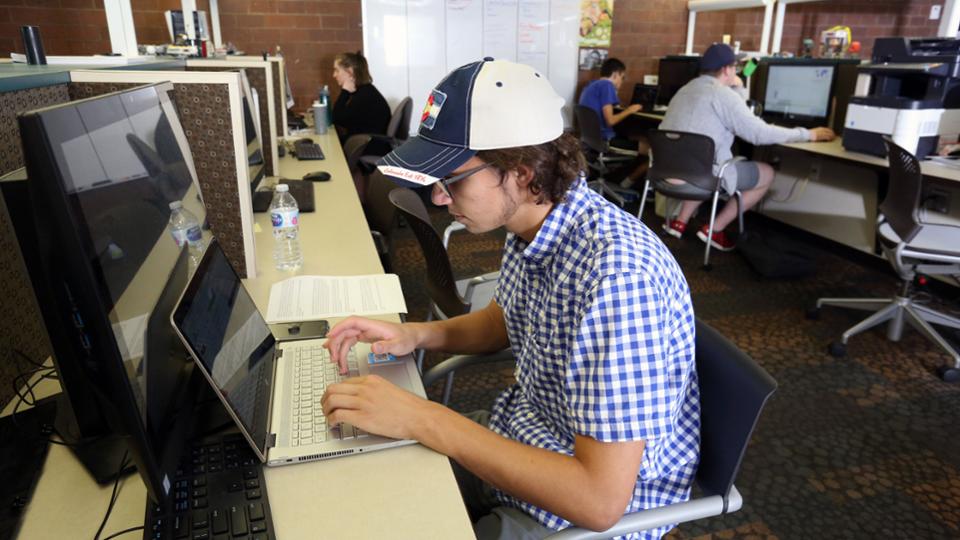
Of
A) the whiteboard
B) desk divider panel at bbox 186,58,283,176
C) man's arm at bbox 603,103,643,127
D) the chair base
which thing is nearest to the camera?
the chair base

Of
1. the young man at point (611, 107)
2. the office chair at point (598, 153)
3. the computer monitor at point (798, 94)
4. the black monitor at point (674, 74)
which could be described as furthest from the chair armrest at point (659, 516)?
the black monitor at point (674, 74)

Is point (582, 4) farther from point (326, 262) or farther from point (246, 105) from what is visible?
point (326, 262)

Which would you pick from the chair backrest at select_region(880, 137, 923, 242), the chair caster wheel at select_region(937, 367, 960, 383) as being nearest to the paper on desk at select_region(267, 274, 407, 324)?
the chair backrest at select_region(880, 137, 923, 242)

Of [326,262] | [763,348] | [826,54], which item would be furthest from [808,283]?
[326,262]

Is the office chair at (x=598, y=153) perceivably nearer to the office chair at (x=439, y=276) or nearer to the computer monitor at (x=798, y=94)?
the computer monitor at (x=798, y=94)

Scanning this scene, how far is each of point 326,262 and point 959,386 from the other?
2.34 m

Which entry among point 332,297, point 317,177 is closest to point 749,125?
point 317,177

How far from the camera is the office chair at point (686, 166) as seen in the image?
127 inches

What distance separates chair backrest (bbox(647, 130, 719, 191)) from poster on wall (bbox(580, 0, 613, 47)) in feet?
8.15

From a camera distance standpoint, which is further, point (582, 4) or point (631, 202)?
point (582, 4)

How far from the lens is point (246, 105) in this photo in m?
2.09

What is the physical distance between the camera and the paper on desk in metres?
1.24

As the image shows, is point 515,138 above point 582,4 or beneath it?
beneath

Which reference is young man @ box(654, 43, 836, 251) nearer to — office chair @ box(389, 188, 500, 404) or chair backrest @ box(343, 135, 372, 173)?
chair backrest @ box(343, 135, 372, 173)
